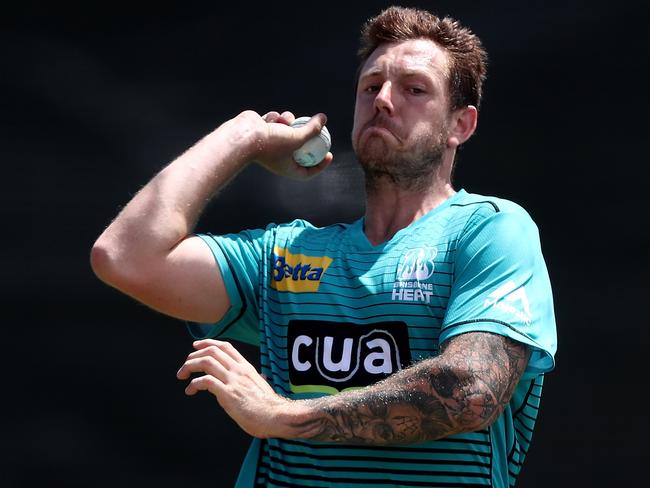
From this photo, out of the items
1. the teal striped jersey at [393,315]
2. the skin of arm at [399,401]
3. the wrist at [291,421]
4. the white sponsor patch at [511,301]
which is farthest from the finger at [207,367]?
the white sponsor patch at [511,301]

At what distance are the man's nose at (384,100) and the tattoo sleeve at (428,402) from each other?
0.74 m

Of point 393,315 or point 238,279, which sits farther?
point 238,279

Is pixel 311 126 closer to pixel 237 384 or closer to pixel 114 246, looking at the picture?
pixel 114 246

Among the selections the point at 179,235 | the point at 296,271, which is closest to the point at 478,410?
the point at 296,271

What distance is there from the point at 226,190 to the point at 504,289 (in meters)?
1.31

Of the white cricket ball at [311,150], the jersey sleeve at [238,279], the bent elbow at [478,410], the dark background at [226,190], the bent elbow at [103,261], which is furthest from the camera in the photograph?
the dark background at [226,190]

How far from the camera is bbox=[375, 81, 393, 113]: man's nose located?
2850 millimetres

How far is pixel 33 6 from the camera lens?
352cm

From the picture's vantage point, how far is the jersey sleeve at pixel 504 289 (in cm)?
237

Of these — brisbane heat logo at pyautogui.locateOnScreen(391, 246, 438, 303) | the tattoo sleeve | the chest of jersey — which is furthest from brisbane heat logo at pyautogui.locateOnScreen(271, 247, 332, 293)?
the tattoo sleeve

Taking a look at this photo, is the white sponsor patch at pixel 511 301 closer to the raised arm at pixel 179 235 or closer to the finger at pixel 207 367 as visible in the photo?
the finger at pixel 207 367

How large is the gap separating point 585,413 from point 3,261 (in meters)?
1.77

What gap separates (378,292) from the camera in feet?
8.59

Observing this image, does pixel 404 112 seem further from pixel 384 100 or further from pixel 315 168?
pixel 315 168
